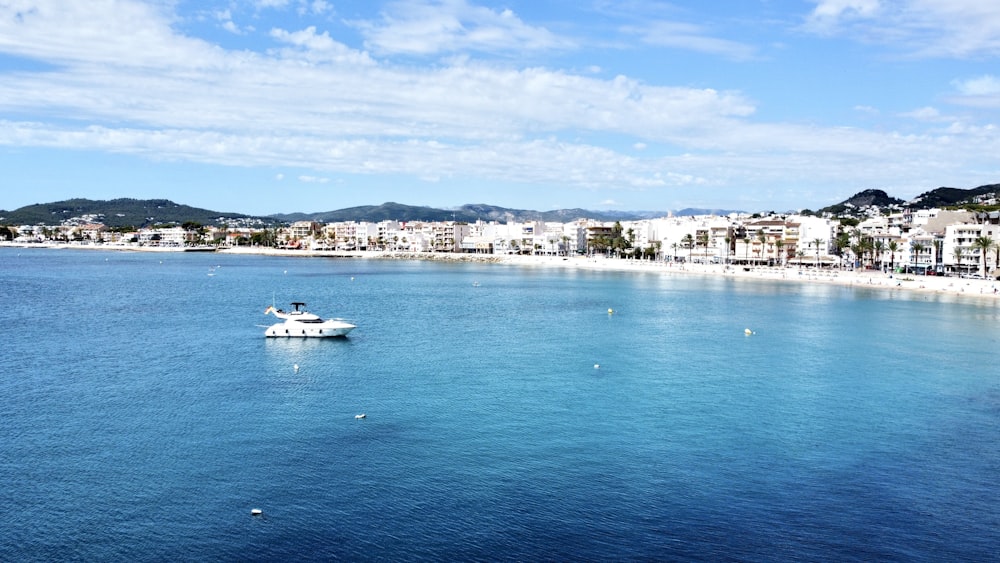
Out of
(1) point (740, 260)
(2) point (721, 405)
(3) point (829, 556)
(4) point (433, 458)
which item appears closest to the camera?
(3) point (829, 556)

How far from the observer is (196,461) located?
16047mm

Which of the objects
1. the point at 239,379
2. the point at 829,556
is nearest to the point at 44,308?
the point at 239,379

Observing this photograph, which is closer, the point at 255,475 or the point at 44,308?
the point at 255,475

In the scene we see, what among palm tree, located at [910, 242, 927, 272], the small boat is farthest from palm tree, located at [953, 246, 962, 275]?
the small boat

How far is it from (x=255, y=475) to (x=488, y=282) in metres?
58.0

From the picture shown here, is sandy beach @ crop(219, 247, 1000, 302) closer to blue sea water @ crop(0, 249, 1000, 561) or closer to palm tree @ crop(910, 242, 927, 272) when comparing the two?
palm tree @ crop(910, 242, 927, 272)

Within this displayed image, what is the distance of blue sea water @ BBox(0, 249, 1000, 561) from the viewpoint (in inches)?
497

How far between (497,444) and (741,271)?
249ft

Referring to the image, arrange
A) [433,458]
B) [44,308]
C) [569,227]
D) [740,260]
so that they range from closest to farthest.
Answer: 1. [433,458]
2. [44,308]
3. [740,260]
4. [569,227]

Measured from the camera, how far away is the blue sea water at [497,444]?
1262cm

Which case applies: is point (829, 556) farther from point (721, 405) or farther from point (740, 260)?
point (740, 260)

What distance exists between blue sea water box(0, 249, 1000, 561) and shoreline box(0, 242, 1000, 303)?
29.1 m

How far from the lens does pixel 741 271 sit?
88000mm

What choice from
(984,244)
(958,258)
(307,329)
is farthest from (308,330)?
(958,258)
